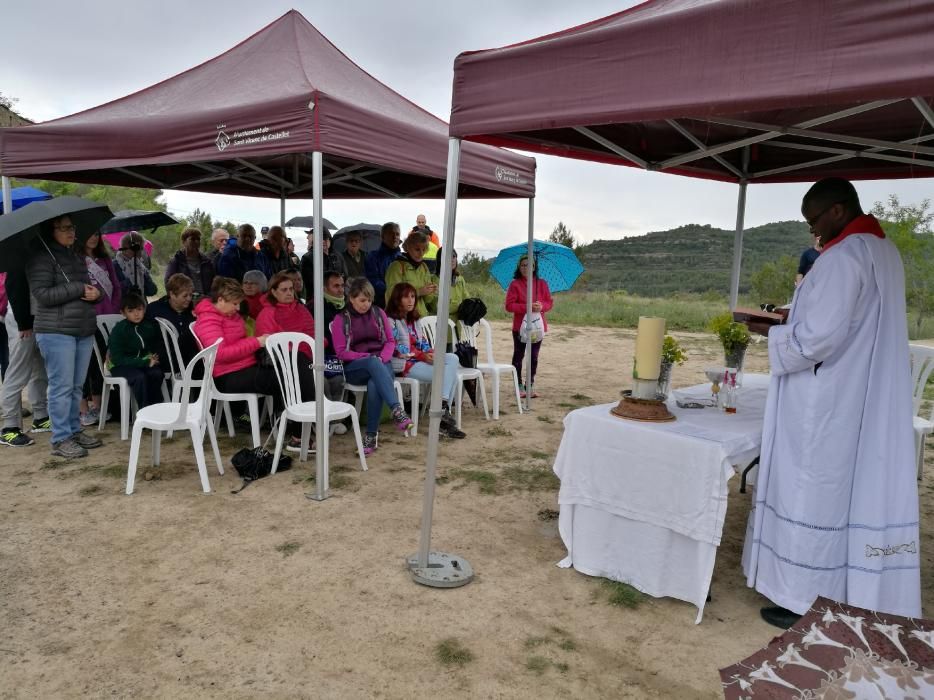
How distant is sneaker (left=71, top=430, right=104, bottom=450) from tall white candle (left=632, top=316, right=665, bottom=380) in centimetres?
408

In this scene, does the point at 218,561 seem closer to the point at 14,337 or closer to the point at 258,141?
the point at 258,141

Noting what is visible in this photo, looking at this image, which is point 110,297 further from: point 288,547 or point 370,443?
point 288,547

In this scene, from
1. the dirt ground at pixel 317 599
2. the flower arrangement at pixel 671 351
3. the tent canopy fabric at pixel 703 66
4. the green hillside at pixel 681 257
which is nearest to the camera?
the tent canopy fabric at pixel 703 66

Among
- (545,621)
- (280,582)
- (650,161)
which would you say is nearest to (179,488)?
(280,582)

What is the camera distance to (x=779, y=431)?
272cm

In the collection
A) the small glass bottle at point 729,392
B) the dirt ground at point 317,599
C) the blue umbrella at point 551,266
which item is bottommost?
the dirt ground at point 317,599

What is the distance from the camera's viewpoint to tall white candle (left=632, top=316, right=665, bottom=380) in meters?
2.90

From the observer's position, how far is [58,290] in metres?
4.45

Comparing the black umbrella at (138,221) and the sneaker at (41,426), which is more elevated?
the black umbrella at (138,221)

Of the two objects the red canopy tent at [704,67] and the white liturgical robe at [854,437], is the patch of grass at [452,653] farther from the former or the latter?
the red canopy tent at [704,67]

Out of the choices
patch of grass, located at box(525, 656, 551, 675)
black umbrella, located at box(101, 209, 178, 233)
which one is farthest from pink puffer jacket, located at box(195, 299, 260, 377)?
black umbrella, located at box(101, 209, 178, 233)

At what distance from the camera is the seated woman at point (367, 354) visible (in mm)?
5020

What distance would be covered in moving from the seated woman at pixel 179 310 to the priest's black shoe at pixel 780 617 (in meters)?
4.40

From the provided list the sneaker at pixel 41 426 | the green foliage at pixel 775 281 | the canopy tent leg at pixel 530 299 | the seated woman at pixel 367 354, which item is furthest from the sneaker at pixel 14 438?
the green foliage at pixel 775 281
